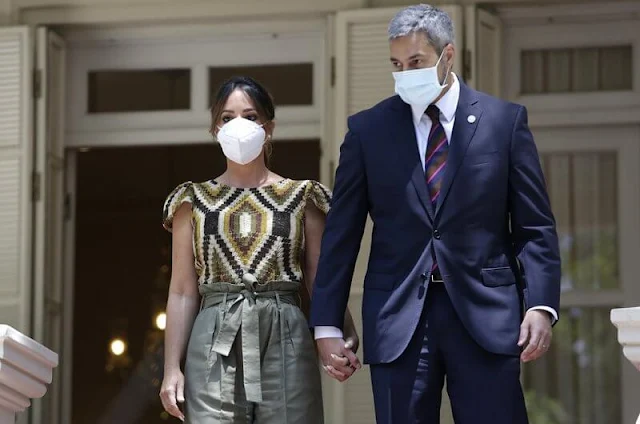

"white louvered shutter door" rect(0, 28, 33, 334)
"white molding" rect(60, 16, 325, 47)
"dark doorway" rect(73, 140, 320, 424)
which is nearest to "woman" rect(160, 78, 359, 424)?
"white louvered shutter door" rect(0, 28, 33, 334)

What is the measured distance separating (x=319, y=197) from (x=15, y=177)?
2728 mm

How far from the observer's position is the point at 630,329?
172 inches

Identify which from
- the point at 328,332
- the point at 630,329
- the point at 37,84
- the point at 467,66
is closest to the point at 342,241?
the point at 328,332

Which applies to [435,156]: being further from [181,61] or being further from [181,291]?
[181,61]

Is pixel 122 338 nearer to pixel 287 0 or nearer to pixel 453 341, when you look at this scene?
pixel 287 0

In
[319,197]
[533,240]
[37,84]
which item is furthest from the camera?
[37,84]

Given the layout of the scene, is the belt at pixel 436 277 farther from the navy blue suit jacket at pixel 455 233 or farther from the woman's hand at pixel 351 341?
the woman's hand at pixel 351 341

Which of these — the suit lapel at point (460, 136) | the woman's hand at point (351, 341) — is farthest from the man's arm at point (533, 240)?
the woman's hand at point (351, 341)

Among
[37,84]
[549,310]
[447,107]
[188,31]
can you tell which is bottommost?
[549,310]

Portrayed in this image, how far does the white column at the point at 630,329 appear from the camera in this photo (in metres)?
4.35

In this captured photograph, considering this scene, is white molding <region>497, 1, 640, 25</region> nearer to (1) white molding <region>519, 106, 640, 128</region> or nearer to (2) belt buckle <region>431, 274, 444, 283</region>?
(1) white molding <region>519, 106, 640, 128</region>

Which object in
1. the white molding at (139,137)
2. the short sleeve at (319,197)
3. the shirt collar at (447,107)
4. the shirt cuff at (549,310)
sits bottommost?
the shirt cuff at (549,310)

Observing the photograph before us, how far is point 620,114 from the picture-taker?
7.14m

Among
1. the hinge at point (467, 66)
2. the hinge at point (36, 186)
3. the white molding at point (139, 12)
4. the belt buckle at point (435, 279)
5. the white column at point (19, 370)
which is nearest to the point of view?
the belt buckle at point (435, 279)
